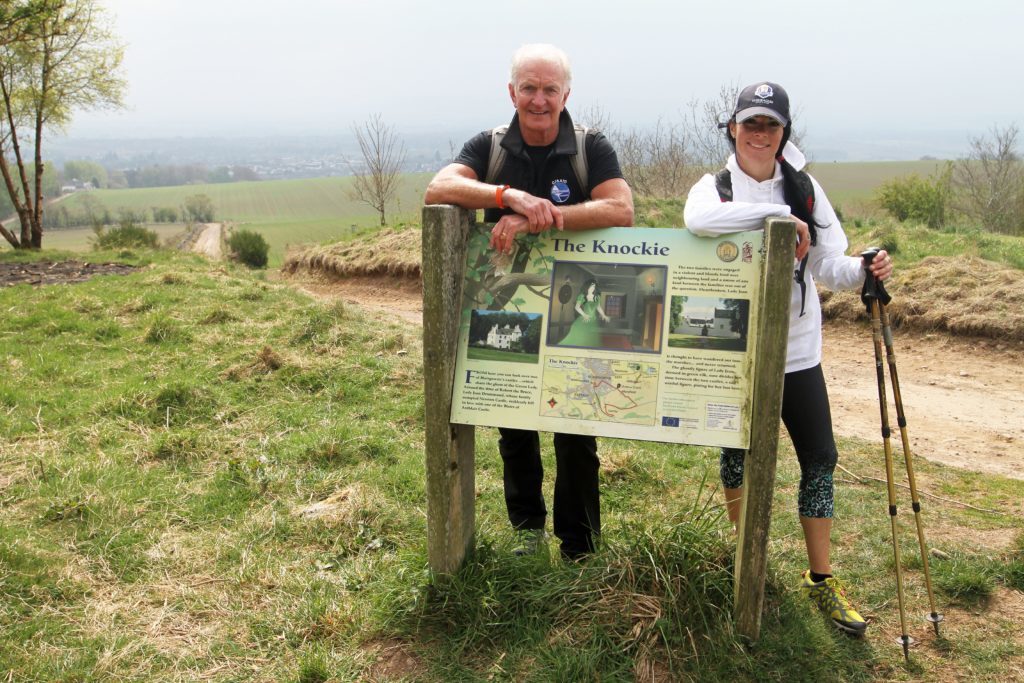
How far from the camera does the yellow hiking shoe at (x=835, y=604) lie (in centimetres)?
320

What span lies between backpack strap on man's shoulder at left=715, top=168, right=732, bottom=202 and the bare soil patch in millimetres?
13565

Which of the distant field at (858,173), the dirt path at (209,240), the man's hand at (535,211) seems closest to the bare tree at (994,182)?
the man's hand at (535,211)

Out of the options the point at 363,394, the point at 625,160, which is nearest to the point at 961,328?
the point at 363,394

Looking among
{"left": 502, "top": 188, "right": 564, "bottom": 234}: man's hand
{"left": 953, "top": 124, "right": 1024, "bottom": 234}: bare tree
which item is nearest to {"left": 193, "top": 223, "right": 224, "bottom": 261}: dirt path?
{"left": 953, "top": 124, "right": 1024, "bottom": 234}: bare tree

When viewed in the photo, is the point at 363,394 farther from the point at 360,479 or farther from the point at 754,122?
the point at 754,122

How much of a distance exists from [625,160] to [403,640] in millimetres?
30064

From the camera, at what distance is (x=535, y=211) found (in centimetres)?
284

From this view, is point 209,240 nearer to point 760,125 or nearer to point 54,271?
point 54,271

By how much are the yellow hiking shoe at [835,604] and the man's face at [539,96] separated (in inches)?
91.8

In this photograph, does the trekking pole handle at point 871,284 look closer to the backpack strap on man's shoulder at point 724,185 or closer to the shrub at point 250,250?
the backpack strap on man's shoulder at point 724,185

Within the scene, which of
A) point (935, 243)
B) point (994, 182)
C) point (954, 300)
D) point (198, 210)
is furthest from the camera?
point (198, 210)

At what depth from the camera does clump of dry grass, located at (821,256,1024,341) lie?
31.1 feet

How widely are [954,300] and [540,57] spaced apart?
9209 mm

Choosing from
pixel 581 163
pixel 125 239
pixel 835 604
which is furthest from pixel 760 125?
pixel 125 239
